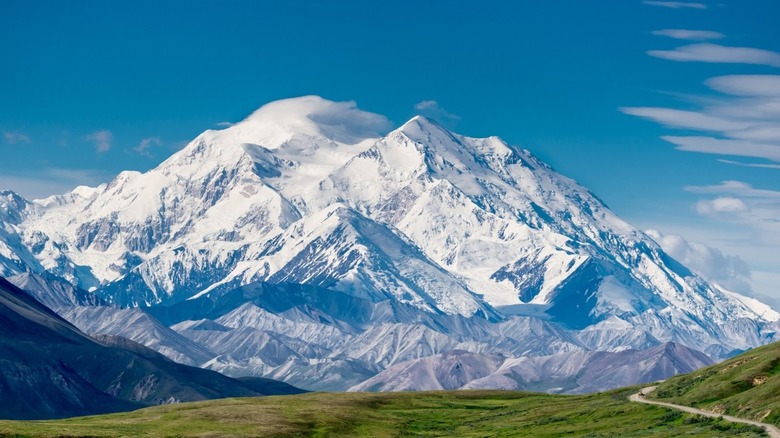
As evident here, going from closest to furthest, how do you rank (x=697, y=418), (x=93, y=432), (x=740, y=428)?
(x=740, y=428), (x=697, y=418), (x=93, y=432)

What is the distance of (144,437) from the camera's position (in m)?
198

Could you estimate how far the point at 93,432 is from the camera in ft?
649

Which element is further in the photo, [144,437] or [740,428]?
[144,437]

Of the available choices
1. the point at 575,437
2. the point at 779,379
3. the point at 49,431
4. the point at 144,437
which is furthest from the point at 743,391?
the point at 49,431

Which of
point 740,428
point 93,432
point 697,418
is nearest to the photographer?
point 740,428

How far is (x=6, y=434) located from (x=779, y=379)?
110 m

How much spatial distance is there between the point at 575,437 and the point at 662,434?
A: 22398mm

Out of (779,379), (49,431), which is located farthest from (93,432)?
(779,379)

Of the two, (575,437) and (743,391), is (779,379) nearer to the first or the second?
(743,391)

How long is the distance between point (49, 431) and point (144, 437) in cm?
1404

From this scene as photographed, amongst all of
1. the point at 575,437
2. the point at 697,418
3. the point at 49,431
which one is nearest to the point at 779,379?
the point at 697,418

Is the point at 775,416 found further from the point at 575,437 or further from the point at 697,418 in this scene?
the point at 575,437

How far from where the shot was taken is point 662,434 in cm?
17662

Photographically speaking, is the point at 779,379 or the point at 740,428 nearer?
the point at 740,428
